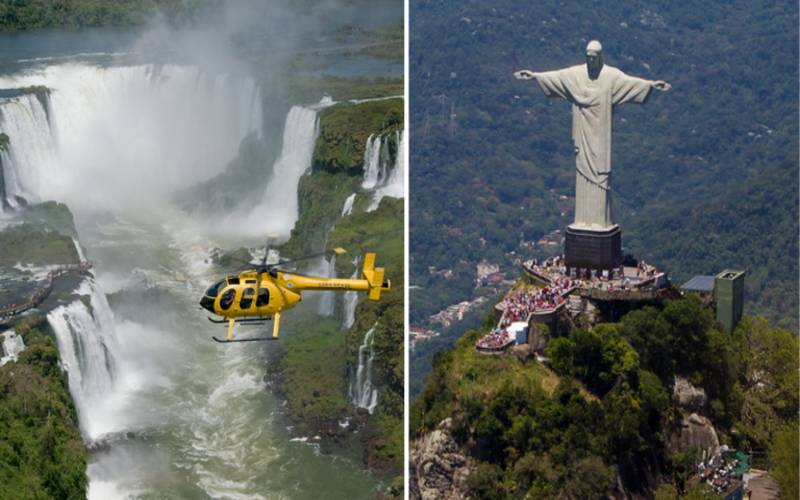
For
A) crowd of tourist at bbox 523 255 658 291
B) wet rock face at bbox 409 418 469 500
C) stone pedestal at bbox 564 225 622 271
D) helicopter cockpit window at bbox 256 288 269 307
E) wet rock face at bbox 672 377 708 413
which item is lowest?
wet rock face at bbox 409 418 469 500

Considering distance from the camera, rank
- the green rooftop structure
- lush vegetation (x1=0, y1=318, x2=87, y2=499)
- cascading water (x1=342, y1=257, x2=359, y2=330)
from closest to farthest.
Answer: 1. lush vegetation (x1=0, y1=318, x2=87, y2=499)
2. cascading water (x1=342, y1=257, x2=359, y2=330)
3. the green rooftop structure

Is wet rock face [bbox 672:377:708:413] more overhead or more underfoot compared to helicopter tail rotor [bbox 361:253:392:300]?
more underfoot

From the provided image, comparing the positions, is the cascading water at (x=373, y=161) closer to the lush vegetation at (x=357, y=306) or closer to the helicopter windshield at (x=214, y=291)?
the lush vegetation at (x=357, y=306)

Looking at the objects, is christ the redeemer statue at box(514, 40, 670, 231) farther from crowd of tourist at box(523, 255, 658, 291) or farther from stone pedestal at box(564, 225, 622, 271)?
crowd of tourist at box(523, 255, 658, 291)

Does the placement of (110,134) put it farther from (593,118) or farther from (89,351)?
(593,118)

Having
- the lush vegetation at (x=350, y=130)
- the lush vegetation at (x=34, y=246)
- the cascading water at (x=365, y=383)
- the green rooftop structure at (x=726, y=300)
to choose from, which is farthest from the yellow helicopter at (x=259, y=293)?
the green rooftop structure at (x=726, y=300)

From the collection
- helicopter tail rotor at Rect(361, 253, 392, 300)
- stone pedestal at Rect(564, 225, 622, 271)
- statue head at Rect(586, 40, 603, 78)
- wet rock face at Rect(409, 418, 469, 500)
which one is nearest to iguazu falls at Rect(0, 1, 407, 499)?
wet rock face at Rect(409, 418, 469, 500)

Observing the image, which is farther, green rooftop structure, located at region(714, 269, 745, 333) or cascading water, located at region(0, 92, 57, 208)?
green rooftop structure, located at region(714, 269, 745, 333)
